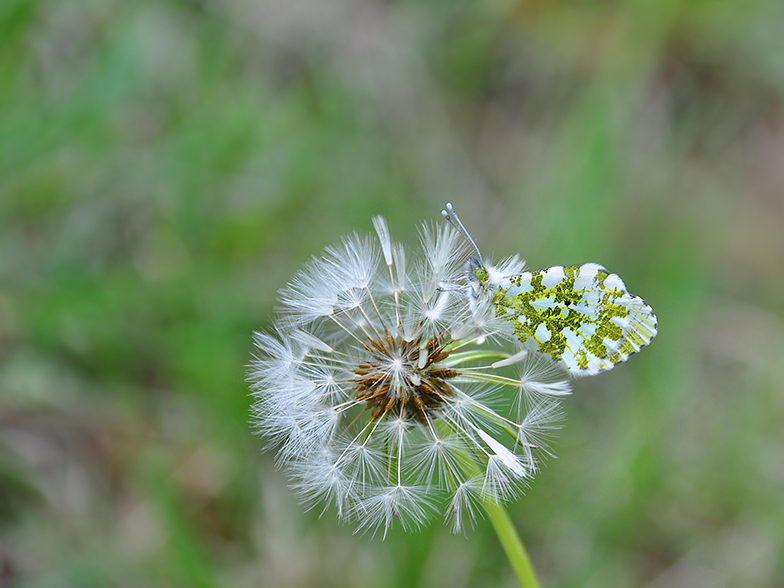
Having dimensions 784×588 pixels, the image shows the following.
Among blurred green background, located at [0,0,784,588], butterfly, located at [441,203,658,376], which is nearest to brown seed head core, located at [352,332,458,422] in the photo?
butterfly, located at [441,203,658,376]

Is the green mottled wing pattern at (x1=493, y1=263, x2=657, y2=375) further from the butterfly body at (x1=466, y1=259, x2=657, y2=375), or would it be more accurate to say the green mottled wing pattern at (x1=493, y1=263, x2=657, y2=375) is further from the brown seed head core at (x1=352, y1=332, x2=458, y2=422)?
the brown seed head core at (x1=352, y1=332, x2=458, y2=422)

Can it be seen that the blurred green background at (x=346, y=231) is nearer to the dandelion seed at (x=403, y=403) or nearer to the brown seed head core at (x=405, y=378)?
the dandelion seed at (x=403, y=403)

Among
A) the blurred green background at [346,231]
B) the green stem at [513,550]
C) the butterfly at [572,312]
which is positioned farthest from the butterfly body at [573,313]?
the blurred green background at [346,231]

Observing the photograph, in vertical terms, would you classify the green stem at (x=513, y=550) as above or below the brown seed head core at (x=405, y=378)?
below

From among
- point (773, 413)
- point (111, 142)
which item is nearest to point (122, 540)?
point (111, 142)

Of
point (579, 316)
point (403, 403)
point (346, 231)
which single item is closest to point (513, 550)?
point (403, 403)

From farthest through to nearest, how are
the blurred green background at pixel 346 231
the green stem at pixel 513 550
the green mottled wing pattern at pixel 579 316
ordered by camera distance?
the blurred green background at pixel 346 231
the green mottled wing pattern at pixel 579 316
the green stem at pixel 513 550

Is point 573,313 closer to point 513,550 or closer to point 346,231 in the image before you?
point 513,550
